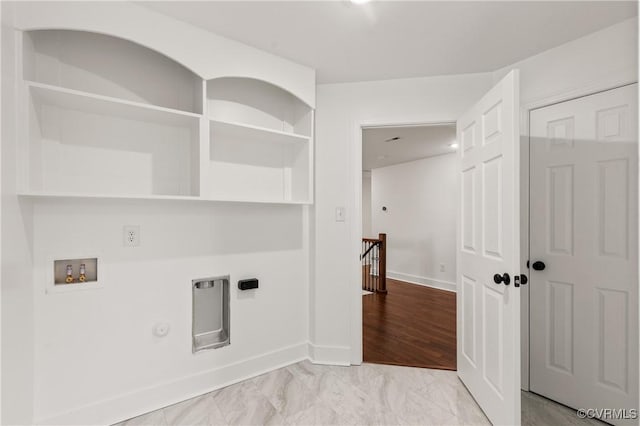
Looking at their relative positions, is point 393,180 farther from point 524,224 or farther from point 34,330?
point 34,330

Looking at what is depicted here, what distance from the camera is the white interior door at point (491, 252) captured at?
66.2 inches

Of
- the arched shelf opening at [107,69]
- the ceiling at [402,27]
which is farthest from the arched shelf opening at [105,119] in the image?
the ceiling at [402,27]

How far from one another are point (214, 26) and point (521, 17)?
1.82 m

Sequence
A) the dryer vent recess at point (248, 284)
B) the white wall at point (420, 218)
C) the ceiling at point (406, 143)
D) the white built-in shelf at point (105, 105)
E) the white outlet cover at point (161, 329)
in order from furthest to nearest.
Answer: the white wall at point (420, 218), the ceiling at point (406, 143), the dryer vent recess at point (248, 284), the white outlet cover at point (161, 329), the white built-in shelf at point (105, 105)

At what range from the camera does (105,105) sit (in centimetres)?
169

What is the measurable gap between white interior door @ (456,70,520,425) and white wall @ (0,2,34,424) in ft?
7.96

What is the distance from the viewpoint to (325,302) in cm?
266

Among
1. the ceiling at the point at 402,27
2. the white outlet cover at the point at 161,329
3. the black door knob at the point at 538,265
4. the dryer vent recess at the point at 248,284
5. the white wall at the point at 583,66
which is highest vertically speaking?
the ceiling at the point at 402,27

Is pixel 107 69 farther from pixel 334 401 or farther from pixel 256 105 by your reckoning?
pixel 334 401

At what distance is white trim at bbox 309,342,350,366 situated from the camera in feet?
8.55

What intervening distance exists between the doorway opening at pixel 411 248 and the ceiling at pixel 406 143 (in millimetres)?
13

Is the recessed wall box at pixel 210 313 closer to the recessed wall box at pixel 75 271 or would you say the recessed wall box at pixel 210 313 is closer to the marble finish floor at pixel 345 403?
the marble finish floor at pixel 345 403

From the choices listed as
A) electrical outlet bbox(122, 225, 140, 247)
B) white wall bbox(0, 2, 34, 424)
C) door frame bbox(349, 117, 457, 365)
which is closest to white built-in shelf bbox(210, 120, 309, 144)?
door frame bbox(349, 117, 457, 365)

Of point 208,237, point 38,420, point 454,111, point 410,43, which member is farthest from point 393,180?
point 38,420
